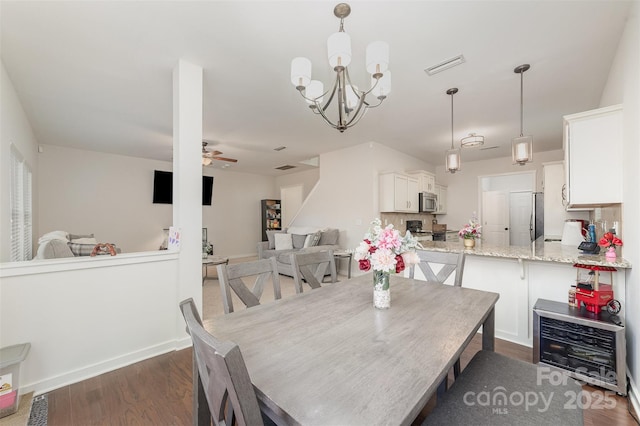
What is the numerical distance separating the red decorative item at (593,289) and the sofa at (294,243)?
144 inches

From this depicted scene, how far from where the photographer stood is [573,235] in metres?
3.76

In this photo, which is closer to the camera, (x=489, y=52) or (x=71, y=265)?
(x=71, y=265)

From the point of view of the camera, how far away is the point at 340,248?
571cm

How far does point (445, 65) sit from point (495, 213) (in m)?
5.51

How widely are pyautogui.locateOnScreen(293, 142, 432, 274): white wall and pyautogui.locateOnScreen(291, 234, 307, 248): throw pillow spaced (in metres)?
0.60

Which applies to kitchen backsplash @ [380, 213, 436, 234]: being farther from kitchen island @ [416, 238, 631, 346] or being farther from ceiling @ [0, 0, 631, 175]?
kitchen island @ [416, 238, 631, 346]

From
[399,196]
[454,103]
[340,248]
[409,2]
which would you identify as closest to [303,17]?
[409,2]

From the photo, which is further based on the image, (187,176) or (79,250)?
(79,250)

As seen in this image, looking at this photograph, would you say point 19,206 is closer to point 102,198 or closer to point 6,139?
point 6,139

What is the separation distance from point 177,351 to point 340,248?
369cm

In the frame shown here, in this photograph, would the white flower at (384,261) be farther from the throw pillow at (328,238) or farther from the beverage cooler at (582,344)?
the throw pillow at (328,238)

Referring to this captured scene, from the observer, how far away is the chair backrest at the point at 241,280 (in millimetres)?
1612

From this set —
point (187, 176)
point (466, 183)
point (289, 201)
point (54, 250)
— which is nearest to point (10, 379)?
point (54, 250)

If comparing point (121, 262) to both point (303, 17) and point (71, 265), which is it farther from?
point (303, 17)
